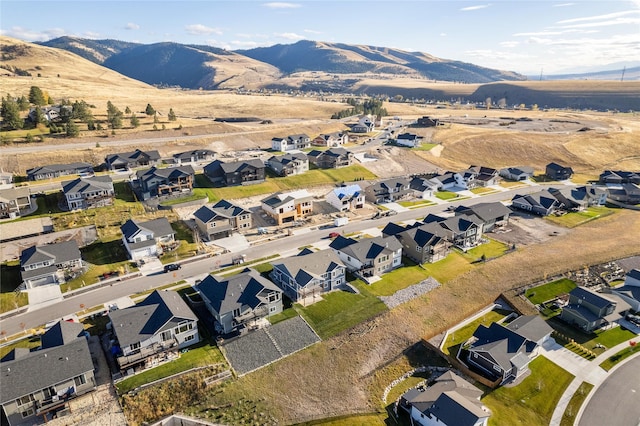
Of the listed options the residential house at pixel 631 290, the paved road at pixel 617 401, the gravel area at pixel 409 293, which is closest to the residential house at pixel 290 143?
the gravel area at pixel 409 293

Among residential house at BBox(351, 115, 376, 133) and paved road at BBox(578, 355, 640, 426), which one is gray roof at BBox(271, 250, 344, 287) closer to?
paved road at BBox(578, 355, 640, 426)

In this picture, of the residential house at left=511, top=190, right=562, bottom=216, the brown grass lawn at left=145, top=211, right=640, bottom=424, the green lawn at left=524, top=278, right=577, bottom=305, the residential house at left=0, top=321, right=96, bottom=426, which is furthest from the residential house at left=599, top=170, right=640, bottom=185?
the residential house at left=0, top=321, right=96, bottom=426

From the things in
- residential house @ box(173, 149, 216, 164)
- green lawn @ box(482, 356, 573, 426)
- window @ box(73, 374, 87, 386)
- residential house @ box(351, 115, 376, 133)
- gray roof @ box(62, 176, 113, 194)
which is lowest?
green lawn @ box(482, 356, 573, 426)

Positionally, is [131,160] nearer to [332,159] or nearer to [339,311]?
[332,159]

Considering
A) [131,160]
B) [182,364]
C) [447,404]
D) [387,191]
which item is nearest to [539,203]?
[387,191]

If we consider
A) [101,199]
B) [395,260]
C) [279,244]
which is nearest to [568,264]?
[395,260]

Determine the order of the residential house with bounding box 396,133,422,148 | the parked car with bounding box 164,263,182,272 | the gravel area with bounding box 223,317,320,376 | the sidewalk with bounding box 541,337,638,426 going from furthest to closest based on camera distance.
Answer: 1. the residential house with bounding box 396,133,422,148
2. the parked car with bounding box 164,263,182,272
3. the gravel area with bounding box 223,317,320,376
4. the sidewalk with bounding box 541,337,638,426
